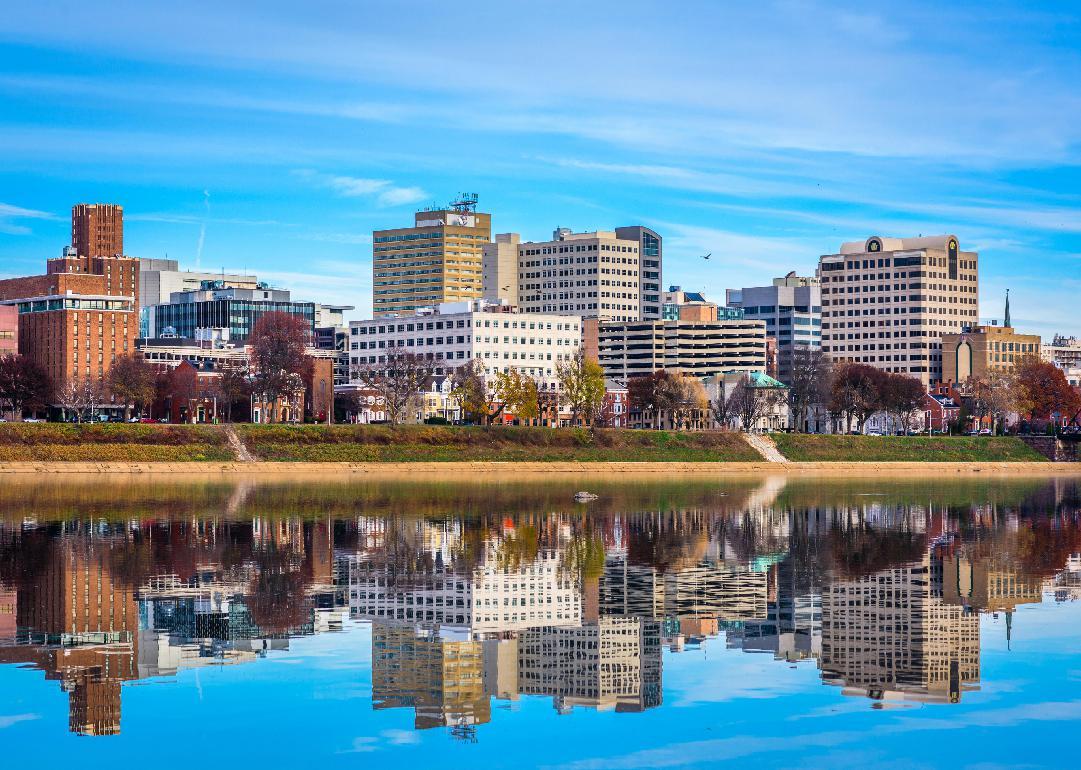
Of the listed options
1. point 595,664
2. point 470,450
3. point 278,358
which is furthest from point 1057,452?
point 595,664

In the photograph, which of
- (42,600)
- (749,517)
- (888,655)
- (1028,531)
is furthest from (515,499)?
(888,655)

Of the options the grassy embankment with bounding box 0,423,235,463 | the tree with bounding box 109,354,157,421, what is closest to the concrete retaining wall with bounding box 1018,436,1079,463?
the grassy embankment with bounding box 0,423,235,463

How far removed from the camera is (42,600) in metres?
46.4

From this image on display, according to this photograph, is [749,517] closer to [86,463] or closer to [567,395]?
[86,463]

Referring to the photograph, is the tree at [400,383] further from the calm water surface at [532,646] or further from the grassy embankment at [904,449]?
the calm water surface at [532,646]

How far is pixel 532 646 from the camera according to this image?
38719 mm

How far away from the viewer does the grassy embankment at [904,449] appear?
180000 mm

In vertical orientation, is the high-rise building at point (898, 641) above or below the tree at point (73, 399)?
below

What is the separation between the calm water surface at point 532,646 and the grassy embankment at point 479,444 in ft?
243

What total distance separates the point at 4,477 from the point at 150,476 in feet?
40.1

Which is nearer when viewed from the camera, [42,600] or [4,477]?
[42,600]

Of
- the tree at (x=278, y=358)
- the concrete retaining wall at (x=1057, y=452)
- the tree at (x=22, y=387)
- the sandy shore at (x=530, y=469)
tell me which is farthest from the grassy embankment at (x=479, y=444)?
the tree at (x=22, y=387)

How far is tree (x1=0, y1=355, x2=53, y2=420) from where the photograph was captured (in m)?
192

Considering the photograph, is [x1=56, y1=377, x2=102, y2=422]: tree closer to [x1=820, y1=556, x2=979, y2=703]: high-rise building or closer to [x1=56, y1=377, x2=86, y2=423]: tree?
[x1=56, y1=377, x2=86, y2=423]: tree
